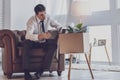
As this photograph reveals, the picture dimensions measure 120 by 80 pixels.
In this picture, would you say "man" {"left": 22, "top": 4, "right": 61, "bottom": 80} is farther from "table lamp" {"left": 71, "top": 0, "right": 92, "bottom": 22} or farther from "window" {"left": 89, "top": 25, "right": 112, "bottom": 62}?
"window" {"left": 89, "top": 25, "right": 112, "bottom": 62}

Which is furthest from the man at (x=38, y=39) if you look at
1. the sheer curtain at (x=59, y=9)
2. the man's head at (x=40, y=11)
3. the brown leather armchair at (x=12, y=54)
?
the sheer curtain at (x=59, y=9)

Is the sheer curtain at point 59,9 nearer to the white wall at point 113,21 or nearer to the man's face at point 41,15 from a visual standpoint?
the white wall at point 113,21

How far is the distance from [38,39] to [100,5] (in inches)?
101

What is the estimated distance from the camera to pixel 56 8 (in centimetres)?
582

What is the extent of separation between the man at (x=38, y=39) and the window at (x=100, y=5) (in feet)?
6.78

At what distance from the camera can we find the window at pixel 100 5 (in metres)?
5.31

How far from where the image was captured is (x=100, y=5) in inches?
212

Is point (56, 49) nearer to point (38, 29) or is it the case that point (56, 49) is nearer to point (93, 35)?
point (38, 29)

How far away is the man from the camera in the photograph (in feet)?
10.6

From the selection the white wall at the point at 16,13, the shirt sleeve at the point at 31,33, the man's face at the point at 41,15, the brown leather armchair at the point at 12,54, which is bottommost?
the brown leather armchair at the point at 12,54

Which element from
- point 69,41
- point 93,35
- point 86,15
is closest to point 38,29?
point 69,41

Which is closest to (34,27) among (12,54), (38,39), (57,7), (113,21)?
(38,39)

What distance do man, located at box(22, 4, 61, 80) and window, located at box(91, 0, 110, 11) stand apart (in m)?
2.07

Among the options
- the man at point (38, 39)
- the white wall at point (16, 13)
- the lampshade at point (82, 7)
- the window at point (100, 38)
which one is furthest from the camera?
the white wall at point (16, 13)
